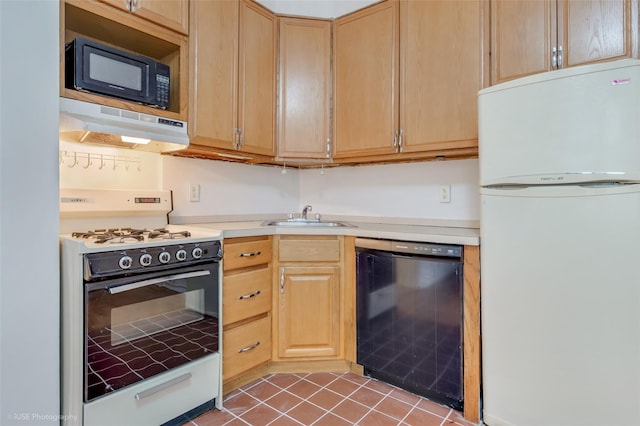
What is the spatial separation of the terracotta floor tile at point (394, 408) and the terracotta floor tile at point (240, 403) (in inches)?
25.5

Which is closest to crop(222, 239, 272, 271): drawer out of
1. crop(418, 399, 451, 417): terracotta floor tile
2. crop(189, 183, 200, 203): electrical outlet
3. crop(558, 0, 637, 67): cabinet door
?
crop(189, 183, 200, 203): electrical outlet

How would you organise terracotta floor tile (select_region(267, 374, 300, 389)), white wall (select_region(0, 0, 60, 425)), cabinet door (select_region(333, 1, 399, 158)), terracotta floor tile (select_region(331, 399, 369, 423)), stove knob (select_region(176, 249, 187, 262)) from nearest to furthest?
1. white wall (select_region(0, 0, 60, 425))
2. stove knob (select_region(176, 249, 187, 262))
3. terracotta floor tile (select_region(331, 399, 369, 423))
4. terracotta floor tile (select_region(267, 374, 300, 389))
5. cabinet door (select_region(333, 1, 399, 158))

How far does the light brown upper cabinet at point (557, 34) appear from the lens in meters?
1.46

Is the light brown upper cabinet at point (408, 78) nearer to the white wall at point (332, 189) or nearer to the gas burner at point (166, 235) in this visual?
the white wall at point (332, 189)

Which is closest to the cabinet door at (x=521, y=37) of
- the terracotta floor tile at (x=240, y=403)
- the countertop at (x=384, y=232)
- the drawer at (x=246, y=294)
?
the countertop at (x=384, y=232)

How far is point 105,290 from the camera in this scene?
1341 mm

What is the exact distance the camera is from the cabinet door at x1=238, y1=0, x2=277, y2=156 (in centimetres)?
210

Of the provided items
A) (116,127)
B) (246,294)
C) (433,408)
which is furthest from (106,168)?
(433,408)

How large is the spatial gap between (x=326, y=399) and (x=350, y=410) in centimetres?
15

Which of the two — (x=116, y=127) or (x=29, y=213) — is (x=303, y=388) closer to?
(x=29, y=213)

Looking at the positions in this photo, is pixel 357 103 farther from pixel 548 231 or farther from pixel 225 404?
pixel 225 404

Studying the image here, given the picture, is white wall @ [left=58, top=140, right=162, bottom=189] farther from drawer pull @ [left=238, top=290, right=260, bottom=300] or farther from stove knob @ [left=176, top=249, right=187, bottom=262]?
drawer pull @ [left=238, top=290, right=260, bottom=300]

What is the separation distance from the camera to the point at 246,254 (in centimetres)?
191

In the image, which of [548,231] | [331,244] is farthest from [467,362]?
[331,244]
